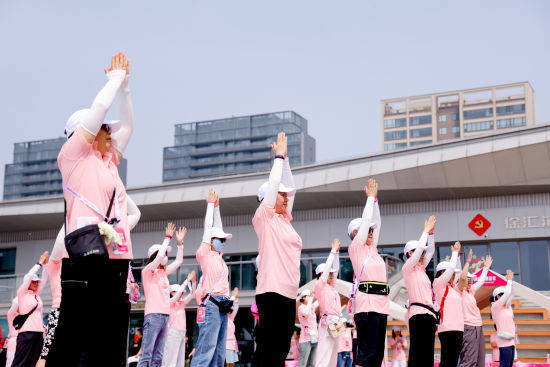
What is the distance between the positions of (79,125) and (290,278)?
8.89 feet

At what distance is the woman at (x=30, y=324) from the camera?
37.4ft

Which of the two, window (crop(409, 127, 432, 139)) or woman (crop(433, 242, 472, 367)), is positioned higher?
window (crop(409, 127, 432, 139))

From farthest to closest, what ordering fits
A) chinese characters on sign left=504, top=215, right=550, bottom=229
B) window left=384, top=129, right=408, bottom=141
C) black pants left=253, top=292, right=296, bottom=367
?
window left=384, top=129, right=408, bottom=141 → chinese characters on sign left=504, top=215, right=550, bottom=229 → black pants left=253, top=292, right=296, bottom=367

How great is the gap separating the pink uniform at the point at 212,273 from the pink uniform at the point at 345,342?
5.14m

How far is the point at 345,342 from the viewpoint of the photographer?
1420 centimetres

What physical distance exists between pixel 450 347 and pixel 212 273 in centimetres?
368

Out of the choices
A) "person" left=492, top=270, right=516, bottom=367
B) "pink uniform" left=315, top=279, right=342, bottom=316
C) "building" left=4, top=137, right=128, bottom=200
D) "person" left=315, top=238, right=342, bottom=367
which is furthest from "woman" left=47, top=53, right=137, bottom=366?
"building" left=4, top=137, right=128, bottom=200

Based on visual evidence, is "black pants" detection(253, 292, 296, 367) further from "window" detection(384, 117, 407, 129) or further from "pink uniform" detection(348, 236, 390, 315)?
"window" detection(384, 117, 407, 129)

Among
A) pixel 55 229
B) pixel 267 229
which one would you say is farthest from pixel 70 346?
pixel 55 229

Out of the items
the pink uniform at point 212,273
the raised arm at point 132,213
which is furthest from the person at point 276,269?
the pink uniform at point 212,273

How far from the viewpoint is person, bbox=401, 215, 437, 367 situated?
28.6 ft

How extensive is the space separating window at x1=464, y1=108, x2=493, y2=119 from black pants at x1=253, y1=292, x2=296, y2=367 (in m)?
119

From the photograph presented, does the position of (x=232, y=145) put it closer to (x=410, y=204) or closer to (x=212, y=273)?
(x=410, y=204)

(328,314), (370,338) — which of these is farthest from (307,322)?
(370,338)
